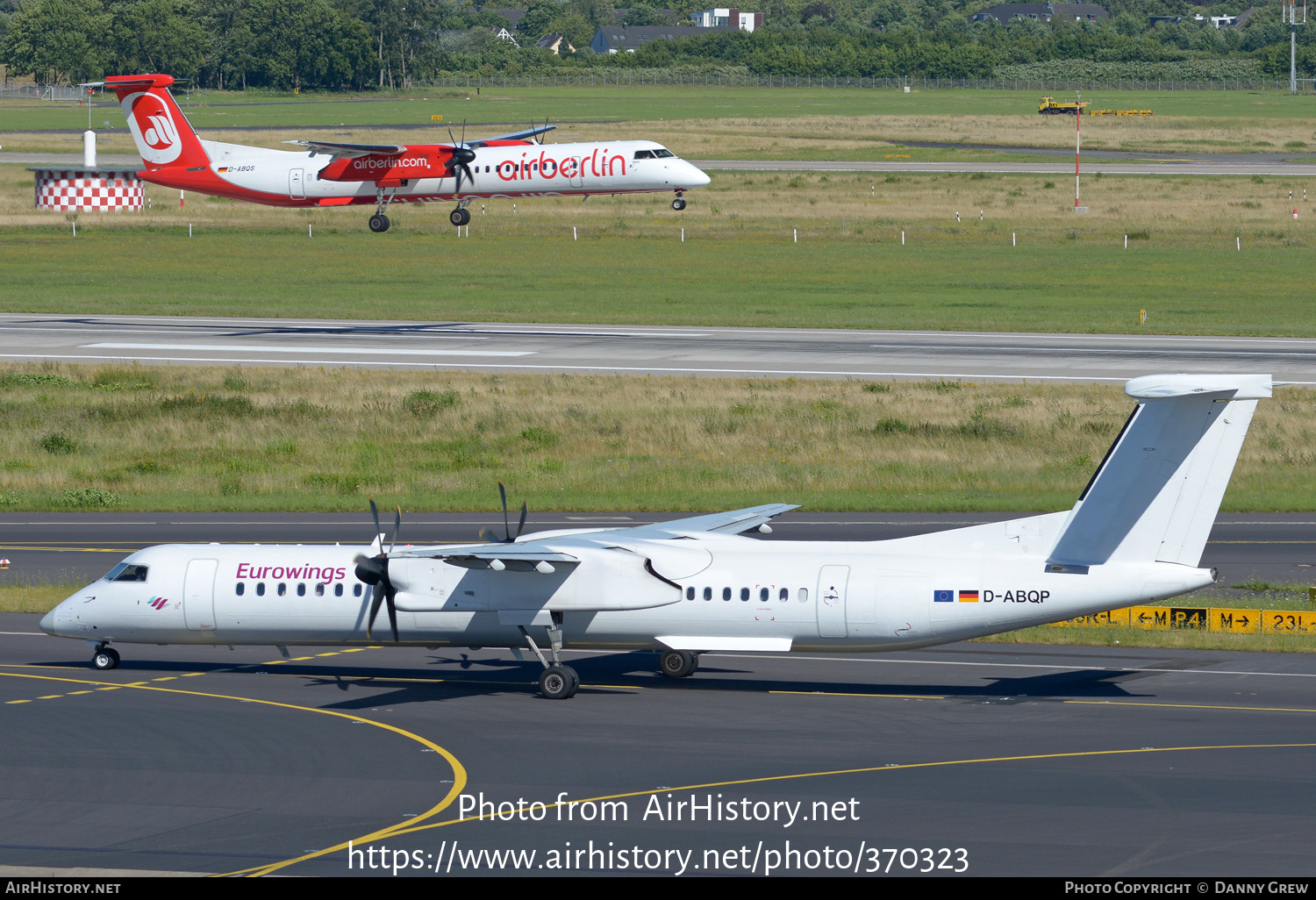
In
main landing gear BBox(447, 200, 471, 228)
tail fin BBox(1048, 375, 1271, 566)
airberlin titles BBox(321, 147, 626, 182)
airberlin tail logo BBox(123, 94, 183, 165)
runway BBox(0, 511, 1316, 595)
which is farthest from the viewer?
airberlin tail logo BBox(123, 94, 183, 165)

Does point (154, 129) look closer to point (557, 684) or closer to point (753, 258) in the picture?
point (753, 258)

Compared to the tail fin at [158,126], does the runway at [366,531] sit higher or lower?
lower

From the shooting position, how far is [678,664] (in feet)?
91.6

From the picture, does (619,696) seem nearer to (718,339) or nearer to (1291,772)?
(1291,772)

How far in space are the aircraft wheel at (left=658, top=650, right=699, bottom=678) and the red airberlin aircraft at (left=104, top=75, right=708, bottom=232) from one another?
39.0 metres

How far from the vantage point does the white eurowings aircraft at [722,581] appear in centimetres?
2402

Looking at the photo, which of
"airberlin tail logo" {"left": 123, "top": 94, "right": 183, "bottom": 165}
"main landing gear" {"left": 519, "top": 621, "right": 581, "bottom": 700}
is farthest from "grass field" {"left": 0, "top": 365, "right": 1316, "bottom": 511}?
"main landing gear" {"left": 519, "top": 621, "right": 581, "bottom": 700}

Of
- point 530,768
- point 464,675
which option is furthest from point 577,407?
point 530,768

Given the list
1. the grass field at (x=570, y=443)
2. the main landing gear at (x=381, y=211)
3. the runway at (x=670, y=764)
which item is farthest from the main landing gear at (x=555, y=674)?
the main landing gear at (x=381, y=211)

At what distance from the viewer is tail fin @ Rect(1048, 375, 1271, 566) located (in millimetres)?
23578

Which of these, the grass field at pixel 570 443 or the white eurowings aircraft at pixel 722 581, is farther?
the grass field at pixel 570 443

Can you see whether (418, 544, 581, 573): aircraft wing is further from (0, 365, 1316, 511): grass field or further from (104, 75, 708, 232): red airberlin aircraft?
(104, 75, 708, 232): red airberlin aircraft

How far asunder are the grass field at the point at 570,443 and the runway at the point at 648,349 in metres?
3.88

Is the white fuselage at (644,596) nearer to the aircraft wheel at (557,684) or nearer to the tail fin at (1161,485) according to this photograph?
the tail fin at (1161,485)
